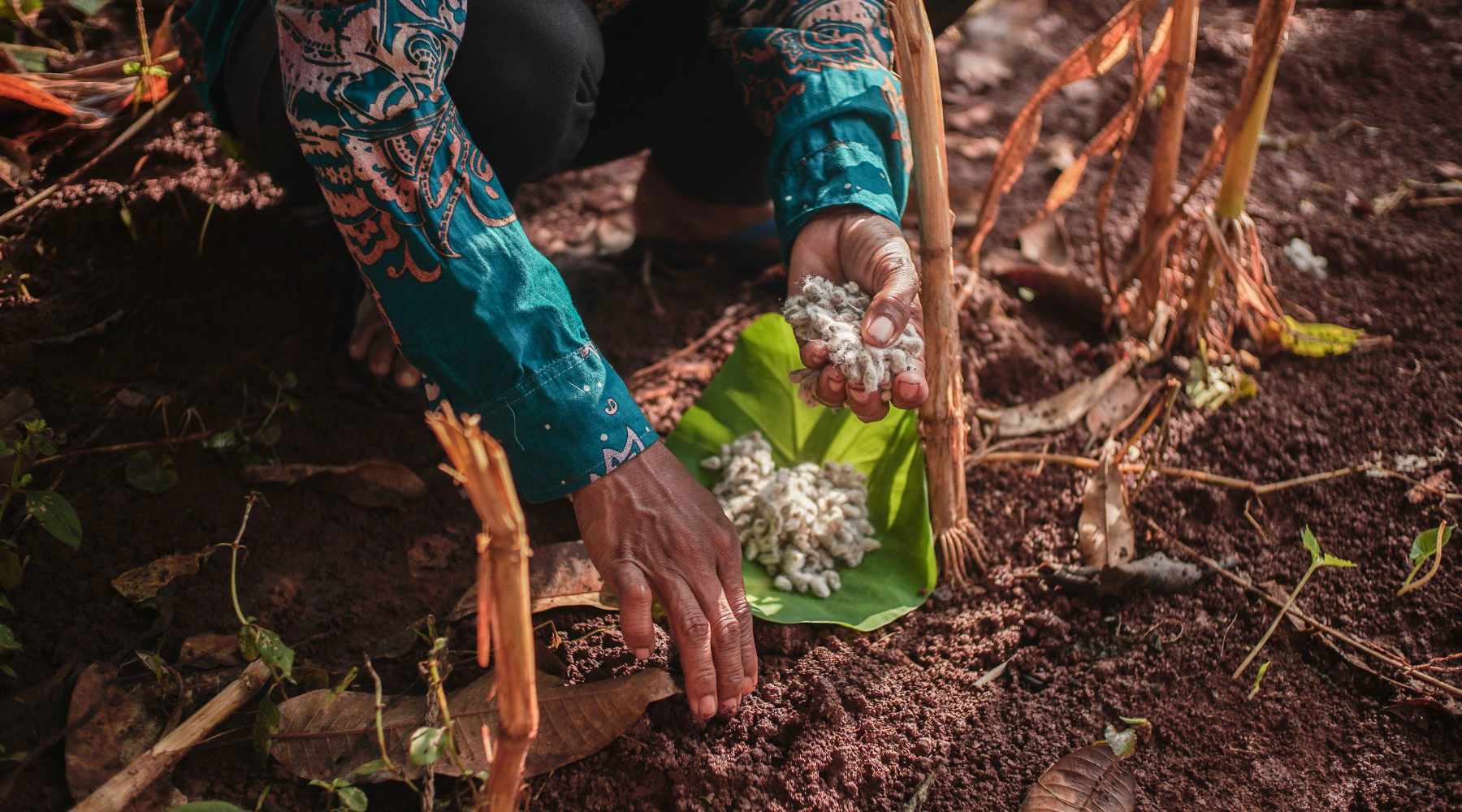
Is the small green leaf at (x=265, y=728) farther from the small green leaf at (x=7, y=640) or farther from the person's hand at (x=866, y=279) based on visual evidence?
the person's hand at (x=866, y=279)

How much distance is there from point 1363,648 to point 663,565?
3.16ft

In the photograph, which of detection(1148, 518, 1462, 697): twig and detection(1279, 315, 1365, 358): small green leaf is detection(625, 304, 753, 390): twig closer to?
detection(1148, 518, 1462, 697): twig

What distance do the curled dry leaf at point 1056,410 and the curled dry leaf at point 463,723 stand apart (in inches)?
30.5

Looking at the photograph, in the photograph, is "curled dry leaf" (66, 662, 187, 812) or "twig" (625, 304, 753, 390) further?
"twig" (625, 304, 753, 390)

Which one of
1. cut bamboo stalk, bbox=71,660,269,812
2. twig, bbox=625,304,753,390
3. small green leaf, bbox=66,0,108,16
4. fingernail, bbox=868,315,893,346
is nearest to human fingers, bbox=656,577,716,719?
fingernail, bbox=868,315,893,346

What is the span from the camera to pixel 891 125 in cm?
117

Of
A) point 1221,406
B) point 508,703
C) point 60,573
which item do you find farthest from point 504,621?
point 1221,406

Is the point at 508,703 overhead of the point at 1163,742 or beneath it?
overhead

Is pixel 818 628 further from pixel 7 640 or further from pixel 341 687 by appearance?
pixel 7 640

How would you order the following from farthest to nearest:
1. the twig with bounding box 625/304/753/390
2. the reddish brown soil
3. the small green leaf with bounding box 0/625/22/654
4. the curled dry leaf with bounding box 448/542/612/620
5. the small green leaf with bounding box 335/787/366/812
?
Answer: the twig with bounding box 625/304/753/390
the curled dry leaf with bounding box 448/542/612/620
the reddish brown soil
the small green leaf with bounding box 0/625/22/654
the small green leaf with bounding box 335/787/366/812

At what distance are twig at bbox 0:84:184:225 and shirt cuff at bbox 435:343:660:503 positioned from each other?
3.32ft

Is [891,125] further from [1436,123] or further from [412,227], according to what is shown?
[1436,123]

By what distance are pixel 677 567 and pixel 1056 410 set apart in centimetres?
84

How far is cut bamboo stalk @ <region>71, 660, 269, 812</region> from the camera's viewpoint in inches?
32.8
